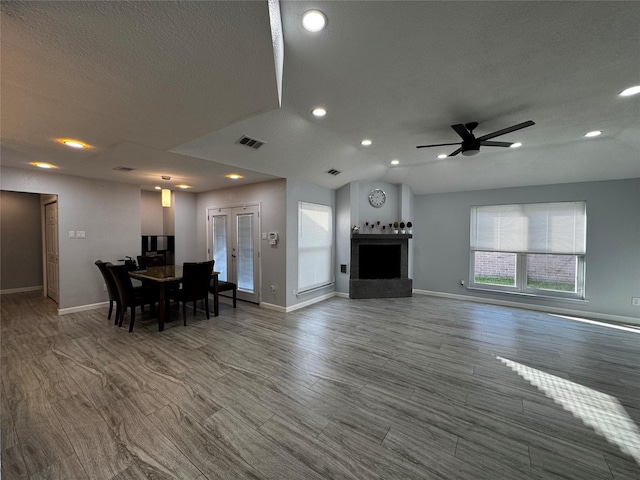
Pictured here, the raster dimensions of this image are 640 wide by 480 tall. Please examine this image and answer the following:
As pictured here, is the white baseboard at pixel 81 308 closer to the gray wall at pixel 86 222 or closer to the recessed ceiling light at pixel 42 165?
the gray wall at pixel 86 222

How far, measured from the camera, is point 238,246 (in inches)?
216

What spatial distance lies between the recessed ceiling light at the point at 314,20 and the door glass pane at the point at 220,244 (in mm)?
4790

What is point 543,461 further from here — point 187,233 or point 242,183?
point 187,233

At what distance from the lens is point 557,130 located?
3148mm

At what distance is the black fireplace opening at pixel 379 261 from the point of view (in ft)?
19.3

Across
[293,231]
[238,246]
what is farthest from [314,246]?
[238,246]

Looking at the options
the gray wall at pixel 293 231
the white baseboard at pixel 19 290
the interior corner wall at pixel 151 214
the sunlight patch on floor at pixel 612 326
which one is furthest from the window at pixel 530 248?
A: the white baseboard at pixel 19 290

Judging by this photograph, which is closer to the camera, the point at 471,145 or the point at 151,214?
the point at 471,145

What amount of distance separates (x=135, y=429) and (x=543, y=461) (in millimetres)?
2849

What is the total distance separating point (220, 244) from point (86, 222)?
2.42m

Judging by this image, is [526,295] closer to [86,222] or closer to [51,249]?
[86,222]

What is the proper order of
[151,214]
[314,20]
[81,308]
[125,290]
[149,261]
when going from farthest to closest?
[151,214], [149,261], [81,308], [125,290], [314,20]

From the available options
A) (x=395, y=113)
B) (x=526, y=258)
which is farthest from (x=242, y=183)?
(x=526, y=258)

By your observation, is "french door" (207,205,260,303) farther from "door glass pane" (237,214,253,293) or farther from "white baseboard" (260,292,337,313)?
"white baseboard" (260,292,337,313)
